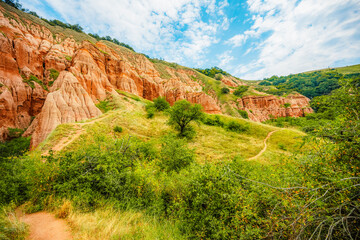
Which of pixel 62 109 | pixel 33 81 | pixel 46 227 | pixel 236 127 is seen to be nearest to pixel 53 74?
pixel 33 81

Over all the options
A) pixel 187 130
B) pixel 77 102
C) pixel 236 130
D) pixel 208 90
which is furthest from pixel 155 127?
pixel 208 90

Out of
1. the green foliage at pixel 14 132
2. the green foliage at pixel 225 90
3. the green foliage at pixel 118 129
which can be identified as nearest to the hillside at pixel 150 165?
the green foliage at pixel 14 132

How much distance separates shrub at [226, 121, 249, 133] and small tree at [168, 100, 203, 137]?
430 inches

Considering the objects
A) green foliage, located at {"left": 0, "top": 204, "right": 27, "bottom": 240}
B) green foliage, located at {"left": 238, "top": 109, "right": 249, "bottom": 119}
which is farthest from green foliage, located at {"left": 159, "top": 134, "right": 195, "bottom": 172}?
green foliage, located at {"left": 238, "top": 109, "right": 249, "bottom": 119}

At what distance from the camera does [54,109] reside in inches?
850

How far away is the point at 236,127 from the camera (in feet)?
107

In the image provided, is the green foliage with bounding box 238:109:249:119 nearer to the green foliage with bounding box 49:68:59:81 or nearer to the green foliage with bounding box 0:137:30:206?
the green foliage with bounding box 0:137:30:206

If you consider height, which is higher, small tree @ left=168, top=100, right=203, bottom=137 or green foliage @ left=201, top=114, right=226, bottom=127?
small tree @ left=168, top=100, right=203, bottom=137

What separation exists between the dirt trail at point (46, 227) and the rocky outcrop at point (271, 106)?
72.8 m

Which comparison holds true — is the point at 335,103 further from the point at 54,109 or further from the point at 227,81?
the point at 227,81

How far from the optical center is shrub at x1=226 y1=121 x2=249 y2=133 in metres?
32.0

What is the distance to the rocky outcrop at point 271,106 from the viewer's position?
64875mm

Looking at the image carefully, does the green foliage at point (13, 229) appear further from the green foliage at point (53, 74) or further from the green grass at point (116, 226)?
the green foliage at point (53, 74)

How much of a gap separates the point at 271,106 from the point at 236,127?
49317 millimetres
